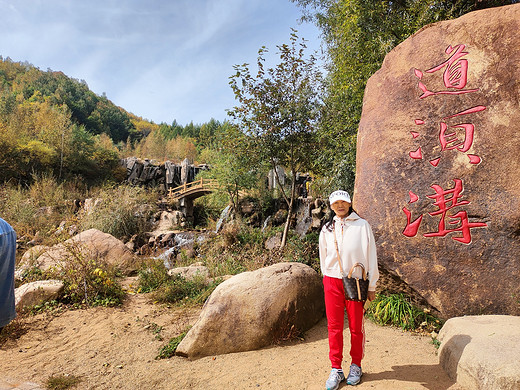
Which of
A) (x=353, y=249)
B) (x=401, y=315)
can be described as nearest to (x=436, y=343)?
(x=401, y=315)

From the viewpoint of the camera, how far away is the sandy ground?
270cm

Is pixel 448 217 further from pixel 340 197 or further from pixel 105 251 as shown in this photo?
pixel 105 251

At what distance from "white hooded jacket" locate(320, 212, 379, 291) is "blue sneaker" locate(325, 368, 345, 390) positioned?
69cm

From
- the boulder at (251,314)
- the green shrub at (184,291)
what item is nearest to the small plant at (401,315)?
the boulder at (251,314)

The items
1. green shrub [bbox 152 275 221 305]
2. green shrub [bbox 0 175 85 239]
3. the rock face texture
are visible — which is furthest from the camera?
green shrub [bbox 0 175 85 239]

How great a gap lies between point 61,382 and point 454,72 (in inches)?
202

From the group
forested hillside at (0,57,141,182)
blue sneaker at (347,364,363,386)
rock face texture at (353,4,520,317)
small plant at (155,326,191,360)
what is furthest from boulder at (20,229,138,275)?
forested hillside at (0,57,141,182)

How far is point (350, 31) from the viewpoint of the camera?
21.9 ft

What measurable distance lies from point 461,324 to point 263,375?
5.81ft

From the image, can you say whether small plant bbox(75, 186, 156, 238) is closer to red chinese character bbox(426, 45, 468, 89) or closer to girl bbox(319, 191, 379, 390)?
girl bbox(319, 191, 379, 390)

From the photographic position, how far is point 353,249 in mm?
2438

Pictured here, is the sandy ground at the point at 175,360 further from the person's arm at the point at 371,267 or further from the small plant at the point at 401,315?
the person's arm at the point at 371,267

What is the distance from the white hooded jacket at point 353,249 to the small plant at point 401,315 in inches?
60.2

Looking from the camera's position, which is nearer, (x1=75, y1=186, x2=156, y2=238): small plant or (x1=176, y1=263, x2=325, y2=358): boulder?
(x1=176, y1=263, x2=325, y2=358): boulder
